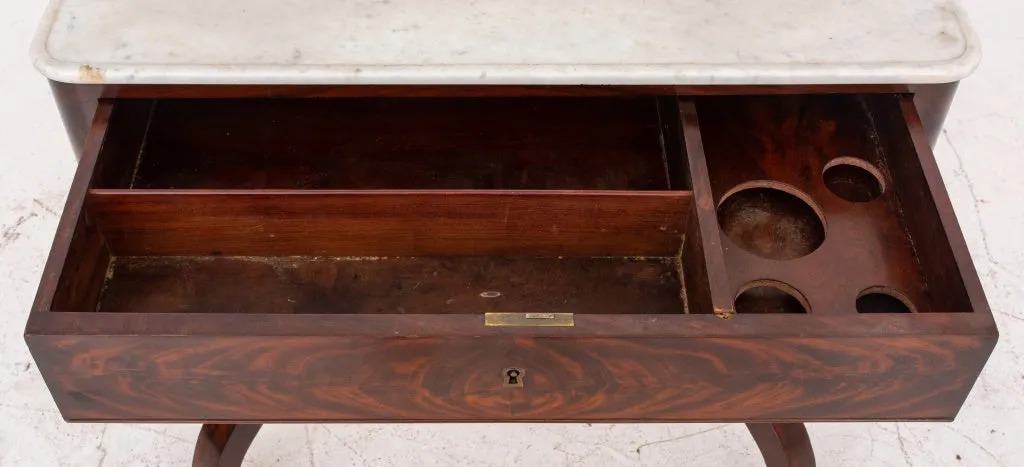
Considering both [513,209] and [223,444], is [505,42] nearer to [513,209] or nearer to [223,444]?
[513,209]

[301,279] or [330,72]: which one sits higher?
[330,72]

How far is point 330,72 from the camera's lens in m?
1.19

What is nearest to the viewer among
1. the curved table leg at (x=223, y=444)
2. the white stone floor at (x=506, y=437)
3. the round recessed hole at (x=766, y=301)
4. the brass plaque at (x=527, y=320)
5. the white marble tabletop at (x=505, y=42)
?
the brass plaque at (x=527, y=320)

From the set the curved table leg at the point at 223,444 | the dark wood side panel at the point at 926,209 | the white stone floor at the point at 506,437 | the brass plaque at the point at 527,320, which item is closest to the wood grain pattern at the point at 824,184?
the dark wood side panel at the point at 926,209

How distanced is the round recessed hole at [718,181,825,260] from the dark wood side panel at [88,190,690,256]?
108 millimetres

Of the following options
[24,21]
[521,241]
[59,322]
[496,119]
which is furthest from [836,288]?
[24,21]

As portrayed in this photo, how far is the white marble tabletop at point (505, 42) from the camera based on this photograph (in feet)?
3.90

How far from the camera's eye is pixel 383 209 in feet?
4.07

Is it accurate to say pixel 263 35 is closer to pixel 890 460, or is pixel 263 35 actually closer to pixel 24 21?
pixel 890 460

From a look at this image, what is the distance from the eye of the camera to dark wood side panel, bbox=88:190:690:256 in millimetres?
1222

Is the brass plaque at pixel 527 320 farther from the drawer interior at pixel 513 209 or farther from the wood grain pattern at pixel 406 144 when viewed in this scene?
the wood grain pattern at pixel 406 144

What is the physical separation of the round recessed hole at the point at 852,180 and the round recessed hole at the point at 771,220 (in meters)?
0.04

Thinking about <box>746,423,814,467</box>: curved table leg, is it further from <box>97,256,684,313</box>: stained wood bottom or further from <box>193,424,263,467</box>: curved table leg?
<box>193,424,263,467</box>: curved table leg

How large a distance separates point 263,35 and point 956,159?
120 cm
